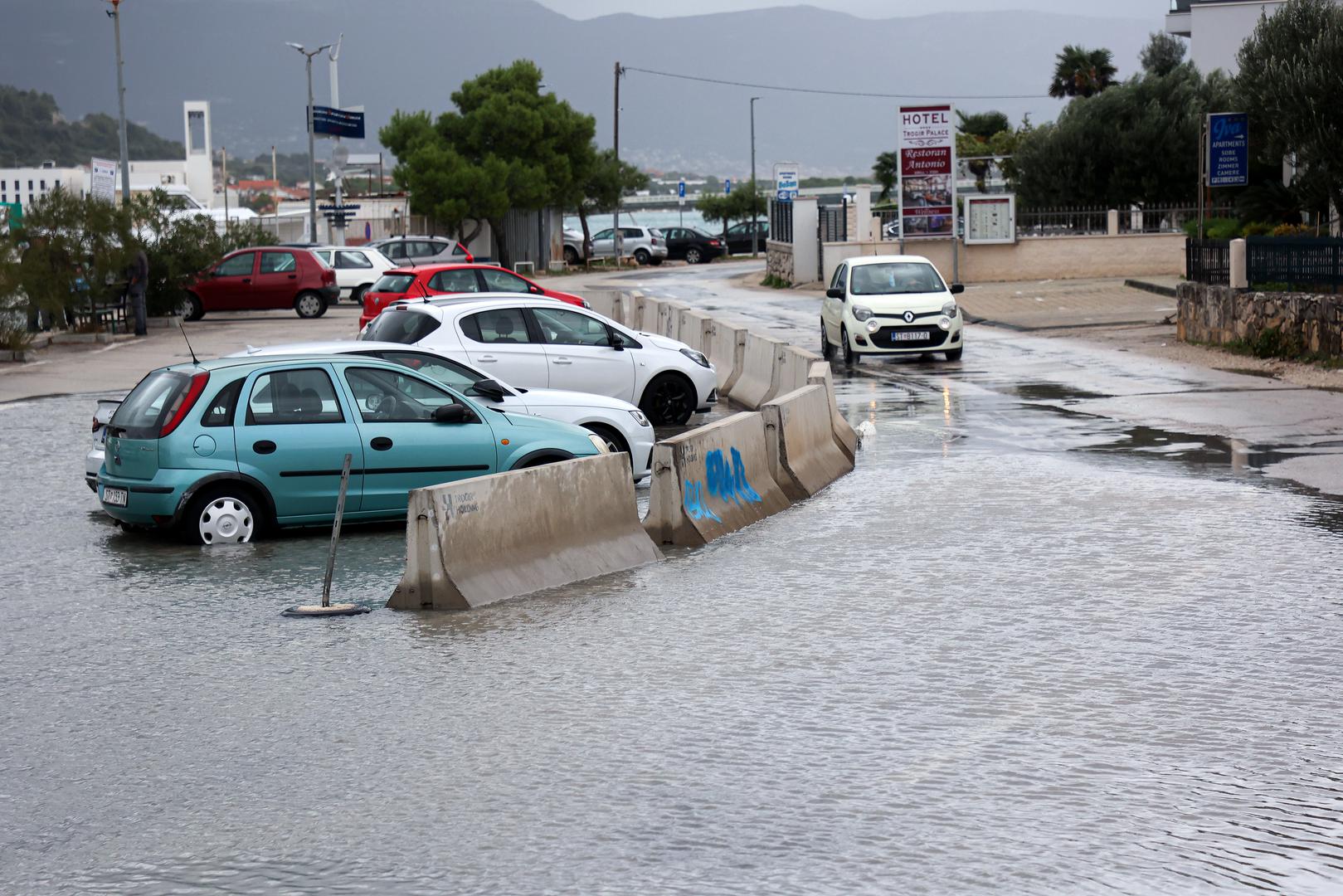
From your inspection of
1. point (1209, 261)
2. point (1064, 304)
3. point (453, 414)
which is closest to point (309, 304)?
point (1064, 304)

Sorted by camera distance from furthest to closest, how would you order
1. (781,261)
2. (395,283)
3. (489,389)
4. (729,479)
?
(781,261)
(395,283)
(489,389)
(729,479)

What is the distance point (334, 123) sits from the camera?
63812 millimetres

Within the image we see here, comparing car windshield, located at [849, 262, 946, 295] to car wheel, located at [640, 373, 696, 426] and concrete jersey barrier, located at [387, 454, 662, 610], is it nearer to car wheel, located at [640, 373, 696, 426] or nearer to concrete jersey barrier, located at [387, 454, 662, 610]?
car wheel, located at [640, 373, 696, 426]

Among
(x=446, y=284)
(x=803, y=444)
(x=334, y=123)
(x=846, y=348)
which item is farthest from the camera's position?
(x=334, y=123)

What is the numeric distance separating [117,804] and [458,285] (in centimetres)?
2074

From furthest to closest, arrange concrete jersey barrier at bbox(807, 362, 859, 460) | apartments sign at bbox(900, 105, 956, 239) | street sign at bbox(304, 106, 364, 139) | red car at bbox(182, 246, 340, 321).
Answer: street sign at bbox(304, 106, 364, 139) < apartments sign at bbox(900, 105, 956, 239) < red car at bbox(182, 246, 340, 321) < concrete jersey barrier at bbox(807, 362, 859, 460)

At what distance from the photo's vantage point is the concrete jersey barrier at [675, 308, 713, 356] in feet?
79.4

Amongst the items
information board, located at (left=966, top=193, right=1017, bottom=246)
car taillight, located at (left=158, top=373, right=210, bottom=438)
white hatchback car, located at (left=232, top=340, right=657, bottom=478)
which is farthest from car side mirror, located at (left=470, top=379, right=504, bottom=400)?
information board, located at (left=966, top=193, right=1017, bottom=246)

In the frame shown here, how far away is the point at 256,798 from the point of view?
6.16 meters

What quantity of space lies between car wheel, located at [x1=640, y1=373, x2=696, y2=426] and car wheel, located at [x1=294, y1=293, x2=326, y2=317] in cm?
2263

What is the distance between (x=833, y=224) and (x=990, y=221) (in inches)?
229

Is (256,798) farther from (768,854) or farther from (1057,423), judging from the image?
(1057,423)

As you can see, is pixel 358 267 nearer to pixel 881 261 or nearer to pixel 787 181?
pixel 787 181

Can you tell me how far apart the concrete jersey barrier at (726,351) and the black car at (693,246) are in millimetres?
48456
